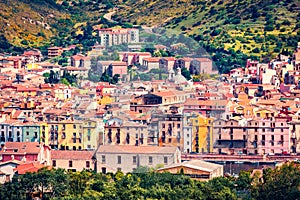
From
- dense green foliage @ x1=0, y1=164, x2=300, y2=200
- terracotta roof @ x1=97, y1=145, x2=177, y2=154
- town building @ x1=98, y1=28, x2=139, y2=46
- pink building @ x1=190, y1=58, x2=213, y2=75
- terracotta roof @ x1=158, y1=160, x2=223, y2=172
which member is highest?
town building @ x1=98, y1=28, x2=139, y2=46

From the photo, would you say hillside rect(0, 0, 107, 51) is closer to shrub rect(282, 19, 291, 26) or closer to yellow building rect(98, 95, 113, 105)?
shrub rect(282, 19, 291, 26)

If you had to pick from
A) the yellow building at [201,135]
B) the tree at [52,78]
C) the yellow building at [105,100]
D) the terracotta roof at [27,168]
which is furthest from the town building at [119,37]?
the terracotta roof at [27,168]

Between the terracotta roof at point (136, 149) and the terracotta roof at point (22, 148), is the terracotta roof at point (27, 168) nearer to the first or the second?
the terracotta roof at point (22, 148)

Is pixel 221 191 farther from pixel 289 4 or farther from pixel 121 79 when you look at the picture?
pixel 289 4

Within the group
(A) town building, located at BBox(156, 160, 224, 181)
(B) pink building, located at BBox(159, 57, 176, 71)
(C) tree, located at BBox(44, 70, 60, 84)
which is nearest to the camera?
(A) town building, located at BBox(156, 160, 224, 181)

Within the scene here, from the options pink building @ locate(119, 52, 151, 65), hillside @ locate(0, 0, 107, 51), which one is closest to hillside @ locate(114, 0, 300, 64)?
hillside @ locate(0, 0, 107, 51)

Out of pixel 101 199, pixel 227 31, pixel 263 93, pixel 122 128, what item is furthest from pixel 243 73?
pixel 101 199
